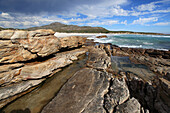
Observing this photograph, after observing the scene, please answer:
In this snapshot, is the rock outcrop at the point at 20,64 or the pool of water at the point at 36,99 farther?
the rock outcrop at the point at 20,64

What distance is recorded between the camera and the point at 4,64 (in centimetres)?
789

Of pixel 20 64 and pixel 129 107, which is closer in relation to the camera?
pixel 129 107

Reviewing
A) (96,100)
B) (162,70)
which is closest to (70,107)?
(96,100)

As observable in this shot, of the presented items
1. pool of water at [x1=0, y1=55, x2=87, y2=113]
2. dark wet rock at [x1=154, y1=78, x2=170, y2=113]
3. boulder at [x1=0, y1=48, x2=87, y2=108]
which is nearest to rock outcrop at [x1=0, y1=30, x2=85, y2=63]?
boulder at [x1=0, y1=48, x2=87, y2=108]

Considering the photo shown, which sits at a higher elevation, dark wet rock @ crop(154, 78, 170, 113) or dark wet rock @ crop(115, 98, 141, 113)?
dark wet rock @ crop(154, 78, 170, 113)

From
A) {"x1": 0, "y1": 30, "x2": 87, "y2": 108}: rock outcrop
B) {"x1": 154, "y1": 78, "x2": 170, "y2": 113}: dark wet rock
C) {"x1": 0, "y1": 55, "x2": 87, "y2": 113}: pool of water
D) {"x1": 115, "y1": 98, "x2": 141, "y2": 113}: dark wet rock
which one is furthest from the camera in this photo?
{"x1": 0, "y1": 30, "x2": 87, "y2": 108}: rock outcrop

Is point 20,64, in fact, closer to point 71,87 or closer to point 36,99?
point 36,99

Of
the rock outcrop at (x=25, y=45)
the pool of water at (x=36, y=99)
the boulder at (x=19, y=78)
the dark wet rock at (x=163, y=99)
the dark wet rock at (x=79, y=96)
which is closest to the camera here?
the dark wet rock at (x=163, y=99)

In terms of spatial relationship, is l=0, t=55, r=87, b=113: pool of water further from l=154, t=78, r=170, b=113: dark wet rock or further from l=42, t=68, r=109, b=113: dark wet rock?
l=154, t=78, r=170, b=113: dark wet rock

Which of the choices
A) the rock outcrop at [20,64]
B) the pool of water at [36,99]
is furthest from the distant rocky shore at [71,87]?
the pool of water at [36,99]

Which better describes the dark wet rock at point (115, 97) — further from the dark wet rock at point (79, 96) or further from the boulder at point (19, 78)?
the boulder at point (19, 78)

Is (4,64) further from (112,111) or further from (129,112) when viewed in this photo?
(129,112)

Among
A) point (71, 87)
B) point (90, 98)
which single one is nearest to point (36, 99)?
point (71, 87)

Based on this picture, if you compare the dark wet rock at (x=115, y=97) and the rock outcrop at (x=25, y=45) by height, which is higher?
the rock outcrop at (x=25, y=45)
